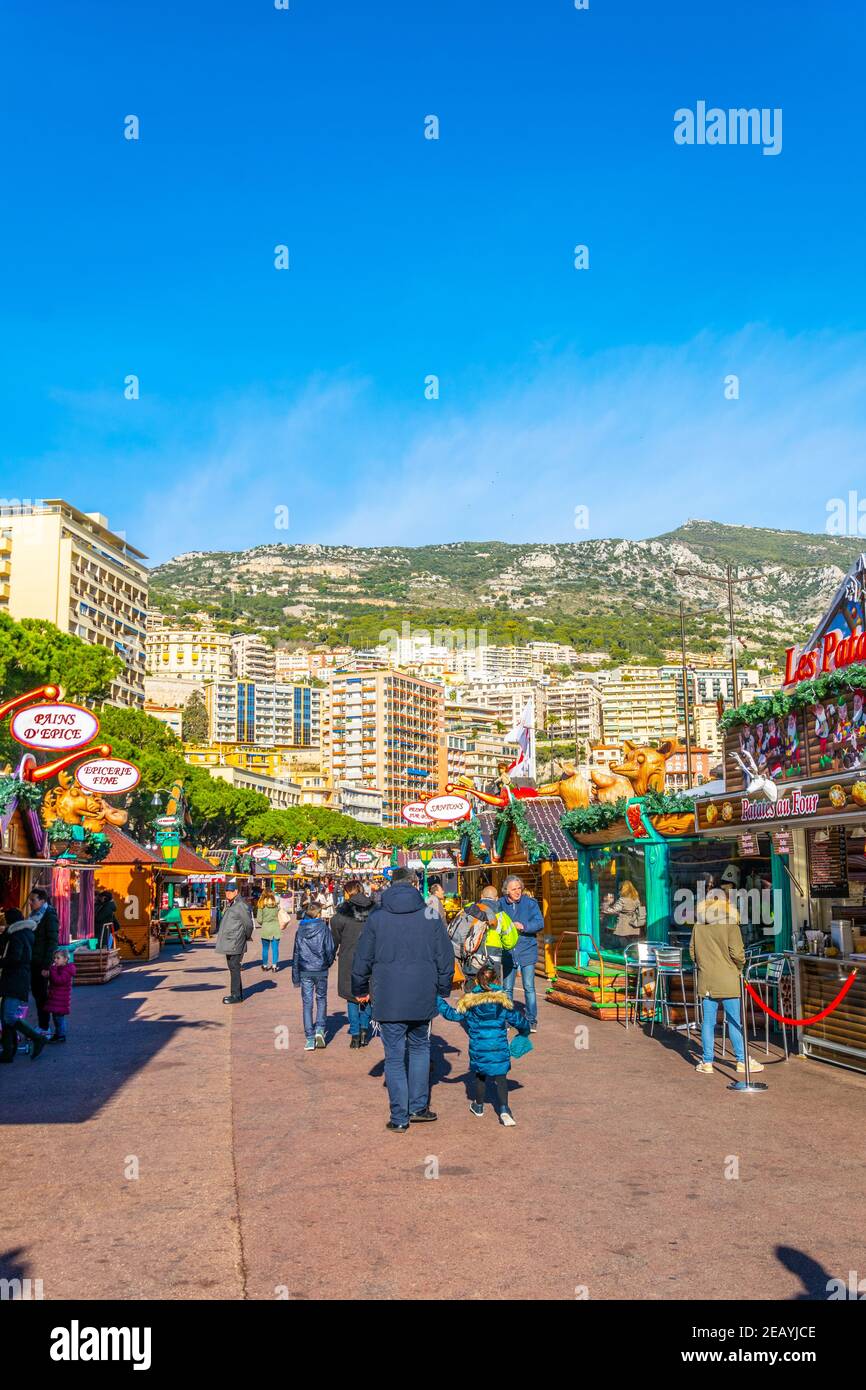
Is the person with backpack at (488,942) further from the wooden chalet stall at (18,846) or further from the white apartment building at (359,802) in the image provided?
the white apartment building at (359,802)

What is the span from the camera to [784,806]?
37.6ft

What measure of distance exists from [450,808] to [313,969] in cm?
1496

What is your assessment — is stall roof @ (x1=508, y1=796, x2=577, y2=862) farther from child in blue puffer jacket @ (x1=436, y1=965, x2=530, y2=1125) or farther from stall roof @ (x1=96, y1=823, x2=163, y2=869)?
child in blue puffer jacket @ (x1=436, y1=965, x2=530, y2=1125)

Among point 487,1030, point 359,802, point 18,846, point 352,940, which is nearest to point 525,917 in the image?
point 352,940

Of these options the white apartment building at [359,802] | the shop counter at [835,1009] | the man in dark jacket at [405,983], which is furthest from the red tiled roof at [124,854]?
the white apartment building at [359,802]

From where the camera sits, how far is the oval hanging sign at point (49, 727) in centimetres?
1622

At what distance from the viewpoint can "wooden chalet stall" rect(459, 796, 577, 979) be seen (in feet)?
64.4

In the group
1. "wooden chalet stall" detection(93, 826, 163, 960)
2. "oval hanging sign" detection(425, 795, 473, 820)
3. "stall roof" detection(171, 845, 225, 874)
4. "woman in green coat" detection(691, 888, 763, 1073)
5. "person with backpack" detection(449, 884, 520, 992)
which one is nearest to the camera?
"person with backpack" detection(449, 884, 520, 992)

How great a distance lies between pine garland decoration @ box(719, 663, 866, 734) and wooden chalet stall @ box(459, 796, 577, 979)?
5.62 metres

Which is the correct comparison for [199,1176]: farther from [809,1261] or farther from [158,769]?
[158,769]

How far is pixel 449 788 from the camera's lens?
90.4 ft

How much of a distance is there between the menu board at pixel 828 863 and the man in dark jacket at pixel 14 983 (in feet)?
29.5

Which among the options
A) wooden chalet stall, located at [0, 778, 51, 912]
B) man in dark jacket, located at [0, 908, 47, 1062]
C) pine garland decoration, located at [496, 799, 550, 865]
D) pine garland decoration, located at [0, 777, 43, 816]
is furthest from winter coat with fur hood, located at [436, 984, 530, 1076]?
pine garland decoration, located at [496, 799, 550, 865]

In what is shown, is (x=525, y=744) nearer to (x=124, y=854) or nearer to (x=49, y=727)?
(x=124, y=854)
